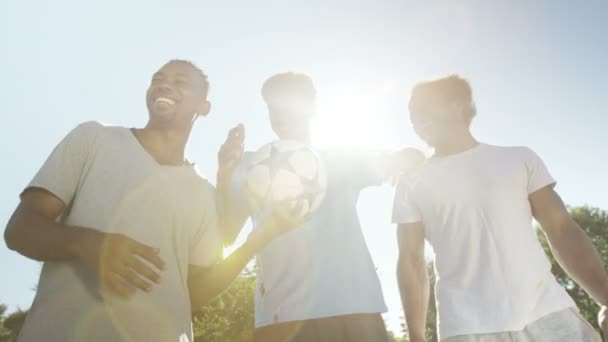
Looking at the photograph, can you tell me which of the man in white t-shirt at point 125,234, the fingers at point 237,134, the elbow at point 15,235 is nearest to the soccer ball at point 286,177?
the fingers at point 237,134

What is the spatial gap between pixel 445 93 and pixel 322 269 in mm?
2024

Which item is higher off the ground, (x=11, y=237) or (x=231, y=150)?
(x=231, y=150)

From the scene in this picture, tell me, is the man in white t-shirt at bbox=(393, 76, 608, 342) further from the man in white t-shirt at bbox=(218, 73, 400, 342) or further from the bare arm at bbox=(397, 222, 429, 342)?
the man in white t-shirt at bbox=(218, 73, 400, 342)

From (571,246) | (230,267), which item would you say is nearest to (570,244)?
(571,246)

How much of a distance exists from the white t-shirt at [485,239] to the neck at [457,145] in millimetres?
79

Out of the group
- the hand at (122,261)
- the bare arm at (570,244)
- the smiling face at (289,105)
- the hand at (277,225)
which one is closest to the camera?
the hand at (122,261)

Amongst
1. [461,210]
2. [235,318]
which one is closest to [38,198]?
[461,210]

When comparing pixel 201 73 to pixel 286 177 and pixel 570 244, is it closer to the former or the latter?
pixel 286 177

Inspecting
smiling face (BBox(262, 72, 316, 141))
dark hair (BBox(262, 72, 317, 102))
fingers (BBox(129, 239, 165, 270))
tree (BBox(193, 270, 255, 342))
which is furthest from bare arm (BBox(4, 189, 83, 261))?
tree (BBox(193, 270, 255, 342))

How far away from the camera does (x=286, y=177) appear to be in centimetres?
384

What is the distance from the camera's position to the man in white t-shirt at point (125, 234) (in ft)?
8.16

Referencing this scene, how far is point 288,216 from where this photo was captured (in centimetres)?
326

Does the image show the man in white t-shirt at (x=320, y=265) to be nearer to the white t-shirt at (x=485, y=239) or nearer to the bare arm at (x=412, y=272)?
the bare arm at (x=412, y=272)

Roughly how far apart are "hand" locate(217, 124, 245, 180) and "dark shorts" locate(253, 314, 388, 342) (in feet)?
4.46
